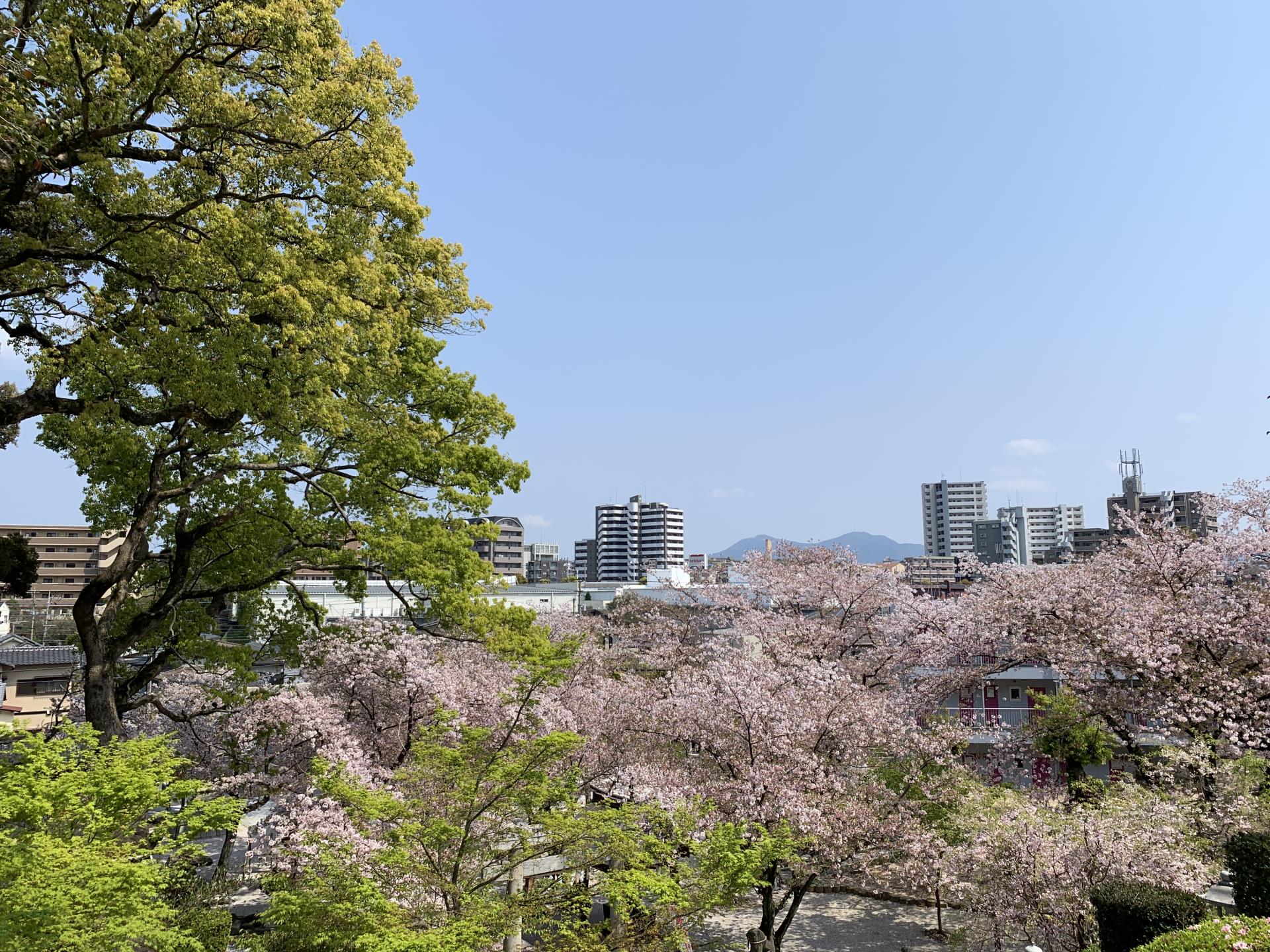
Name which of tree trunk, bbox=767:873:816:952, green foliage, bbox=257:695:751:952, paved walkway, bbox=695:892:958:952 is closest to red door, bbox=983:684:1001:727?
paved walkway, bbox=695:892:958:952

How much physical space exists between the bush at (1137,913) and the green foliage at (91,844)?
31.4ft

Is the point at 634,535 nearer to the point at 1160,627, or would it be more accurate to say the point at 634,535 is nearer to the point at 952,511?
the point at 952,511

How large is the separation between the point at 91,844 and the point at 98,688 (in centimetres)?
523

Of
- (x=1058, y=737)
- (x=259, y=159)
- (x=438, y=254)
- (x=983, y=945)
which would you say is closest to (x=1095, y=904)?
(x=983, y=945)

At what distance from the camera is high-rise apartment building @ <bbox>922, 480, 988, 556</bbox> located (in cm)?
15850

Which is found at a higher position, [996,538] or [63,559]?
[996,538]

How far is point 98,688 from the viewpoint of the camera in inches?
458

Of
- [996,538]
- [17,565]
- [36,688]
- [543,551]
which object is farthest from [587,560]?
[17,565]

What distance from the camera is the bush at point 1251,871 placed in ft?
28.4

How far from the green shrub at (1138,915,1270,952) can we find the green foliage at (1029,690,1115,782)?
957 cm

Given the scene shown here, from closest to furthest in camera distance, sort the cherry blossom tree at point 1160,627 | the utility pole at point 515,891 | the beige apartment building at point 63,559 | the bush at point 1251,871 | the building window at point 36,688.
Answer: the bush at point 1251,871 < the utility pole at point 515,891 < the cherry blossom tree at point 1160,627 < the building window at point 36,688 < the beige apartment building at point 63,559

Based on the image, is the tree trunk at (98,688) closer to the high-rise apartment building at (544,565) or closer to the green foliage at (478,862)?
the green foliage at (478,862)

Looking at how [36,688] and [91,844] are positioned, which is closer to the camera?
[91,844]

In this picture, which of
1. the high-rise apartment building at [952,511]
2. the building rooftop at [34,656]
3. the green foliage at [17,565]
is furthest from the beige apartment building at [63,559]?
the high-rise apartment building at [952,511]
